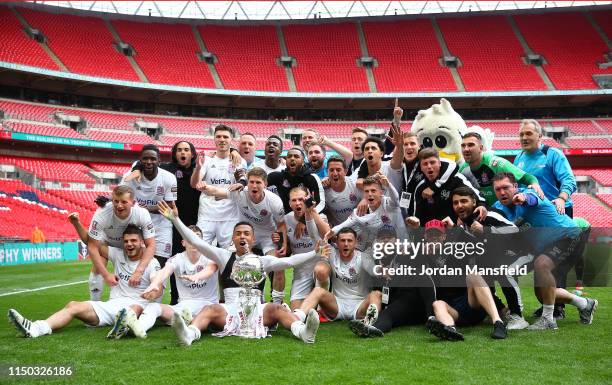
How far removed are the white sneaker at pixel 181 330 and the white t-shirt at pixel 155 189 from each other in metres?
2.26

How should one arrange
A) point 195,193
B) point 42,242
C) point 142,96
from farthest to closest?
point 142,96 < point 42,242 < point 195,193

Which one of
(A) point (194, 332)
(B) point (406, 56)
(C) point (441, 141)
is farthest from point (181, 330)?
(B) point (406, 56)

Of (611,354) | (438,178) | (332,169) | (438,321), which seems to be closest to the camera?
(611,354)

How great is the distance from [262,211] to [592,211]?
25897 millimetres

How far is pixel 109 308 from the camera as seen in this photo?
5535 mm

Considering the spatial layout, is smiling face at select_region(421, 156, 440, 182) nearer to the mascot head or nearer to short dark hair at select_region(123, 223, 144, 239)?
the mascot head

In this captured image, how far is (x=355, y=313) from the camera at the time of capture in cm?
575

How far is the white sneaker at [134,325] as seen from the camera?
4.96 meters

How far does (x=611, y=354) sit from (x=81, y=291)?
8525 millimetres

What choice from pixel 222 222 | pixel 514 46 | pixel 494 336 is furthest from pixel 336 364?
pixel 514 46

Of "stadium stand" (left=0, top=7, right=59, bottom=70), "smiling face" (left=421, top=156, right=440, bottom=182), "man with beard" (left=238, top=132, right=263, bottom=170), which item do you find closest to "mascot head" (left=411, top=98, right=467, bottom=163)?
"smiling face" (left=421, top=156, right=440, bottom=182)

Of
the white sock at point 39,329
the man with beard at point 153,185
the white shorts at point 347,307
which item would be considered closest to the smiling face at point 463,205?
the white shorts at point 347,307

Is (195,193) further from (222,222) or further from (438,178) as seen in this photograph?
(438,178)

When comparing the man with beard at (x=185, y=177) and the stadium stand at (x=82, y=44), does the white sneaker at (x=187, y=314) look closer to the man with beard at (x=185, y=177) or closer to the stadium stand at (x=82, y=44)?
the man with beard at (x=185, y=177)
